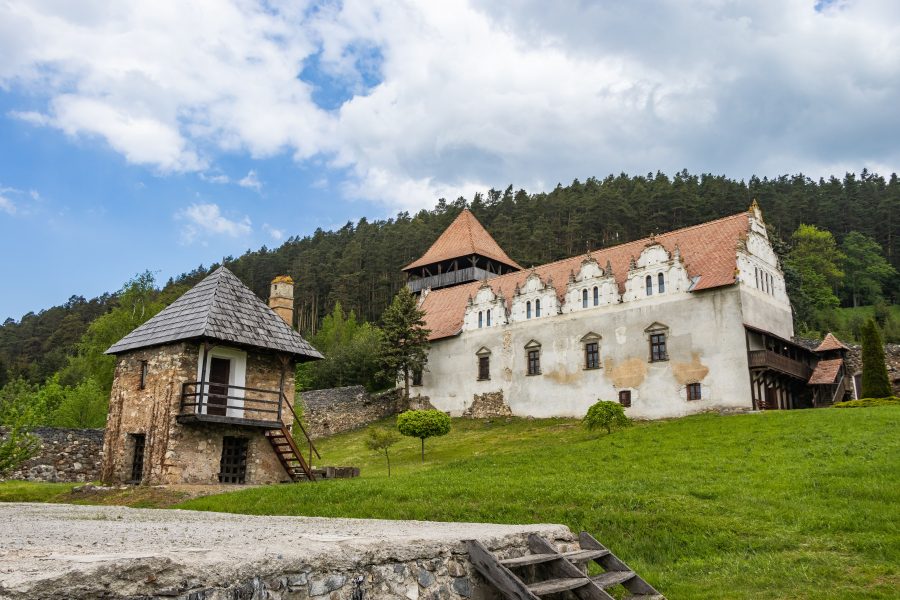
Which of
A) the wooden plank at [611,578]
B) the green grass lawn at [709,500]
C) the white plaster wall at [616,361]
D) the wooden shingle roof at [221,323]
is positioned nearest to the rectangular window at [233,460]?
the wooden shingle roof at [221,323]

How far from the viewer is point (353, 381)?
1977 inches

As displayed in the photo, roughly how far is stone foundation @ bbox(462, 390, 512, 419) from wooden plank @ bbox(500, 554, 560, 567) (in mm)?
33150

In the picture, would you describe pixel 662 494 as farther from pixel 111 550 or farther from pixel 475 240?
pixel 475 240

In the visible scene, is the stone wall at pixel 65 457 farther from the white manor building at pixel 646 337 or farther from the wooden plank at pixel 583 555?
the wooden plank at pixel 583 555

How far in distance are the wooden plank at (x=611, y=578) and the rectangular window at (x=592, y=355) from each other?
29.3 m

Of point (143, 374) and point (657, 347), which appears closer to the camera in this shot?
point (143, 374)

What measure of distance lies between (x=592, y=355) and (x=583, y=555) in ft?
98.4

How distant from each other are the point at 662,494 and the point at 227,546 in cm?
1073

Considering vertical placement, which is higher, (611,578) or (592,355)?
(592,355)

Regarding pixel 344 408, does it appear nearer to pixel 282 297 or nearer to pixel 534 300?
pixel 534 300

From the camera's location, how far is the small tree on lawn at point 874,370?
2992 centimetres

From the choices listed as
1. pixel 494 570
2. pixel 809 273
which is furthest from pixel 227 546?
pixel 809 273

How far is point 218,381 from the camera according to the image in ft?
72.7

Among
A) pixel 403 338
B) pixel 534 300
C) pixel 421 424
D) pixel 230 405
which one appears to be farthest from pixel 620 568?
pixel 403 338
